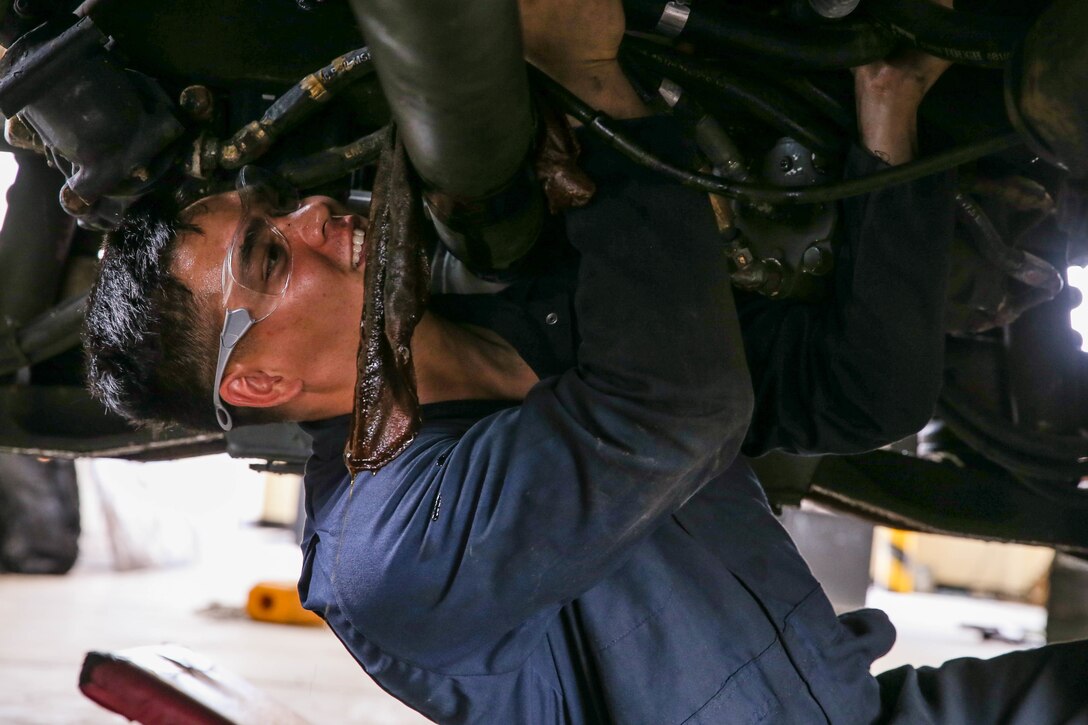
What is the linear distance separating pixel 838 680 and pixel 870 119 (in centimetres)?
50

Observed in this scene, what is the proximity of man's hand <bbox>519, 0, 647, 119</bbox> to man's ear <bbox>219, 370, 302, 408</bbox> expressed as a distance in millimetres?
440

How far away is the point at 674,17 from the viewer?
753 millimetres

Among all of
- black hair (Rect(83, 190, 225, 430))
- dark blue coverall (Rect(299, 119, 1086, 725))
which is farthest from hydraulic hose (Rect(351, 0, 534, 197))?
black hair (Rect(83, 190, 225, 430))

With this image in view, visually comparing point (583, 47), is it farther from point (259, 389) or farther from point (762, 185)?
point (259, 389)

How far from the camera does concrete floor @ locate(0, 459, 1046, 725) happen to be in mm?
2184

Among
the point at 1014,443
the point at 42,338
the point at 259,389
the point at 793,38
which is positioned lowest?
the point at 1014,443

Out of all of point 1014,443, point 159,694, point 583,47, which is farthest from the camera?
point 159,694

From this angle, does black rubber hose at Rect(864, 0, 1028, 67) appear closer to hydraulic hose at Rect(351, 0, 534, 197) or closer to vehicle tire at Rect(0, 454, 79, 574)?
hydraulic hose at Rect(351, 0, 534, 197)

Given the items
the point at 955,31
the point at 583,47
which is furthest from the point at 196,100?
the point at 955,31

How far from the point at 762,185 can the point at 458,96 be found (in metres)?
0.27

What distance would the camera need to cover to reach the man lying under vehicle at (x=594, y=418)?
693 millimetres

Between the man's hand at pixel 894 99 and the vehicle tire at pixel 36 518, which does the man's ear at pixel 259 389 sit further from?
the vehicle tire at pixel 36 518

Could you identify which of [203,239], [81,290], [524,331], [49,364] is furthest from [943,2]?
[49,364]

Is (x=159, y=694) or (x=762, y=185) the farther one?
(x=159, y=694)
